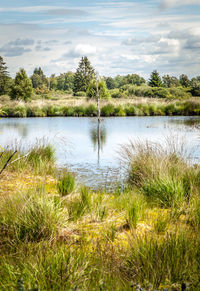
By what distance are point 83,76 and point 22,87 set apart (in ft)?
83.1

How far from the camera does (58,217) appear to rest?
3730mm

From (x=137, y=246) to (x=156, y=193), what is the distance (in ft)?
6.96

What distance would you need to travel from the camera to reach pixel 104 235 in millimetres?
3391

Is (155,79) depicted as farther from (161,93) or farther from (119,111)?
(119,111)

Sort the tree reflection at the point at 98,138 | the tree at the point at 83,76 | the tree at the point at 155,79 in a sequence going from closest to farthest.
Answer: the tree reflection at the point at 98,138 < the tree at the point at 155,79 < the tree at the point at 83,76

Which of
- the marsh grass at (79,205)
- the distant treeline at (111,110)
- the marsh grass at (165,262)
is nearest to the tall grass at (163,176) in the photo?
the marsh grass at (79,205)

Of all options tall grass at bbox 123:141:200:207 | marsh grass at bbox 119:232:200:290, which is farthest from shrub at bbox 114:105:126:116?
marsh grass at bbox 119:232:200:290

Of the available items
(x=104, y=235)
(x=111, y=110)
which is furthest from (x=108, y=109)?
(x=104, y=235)

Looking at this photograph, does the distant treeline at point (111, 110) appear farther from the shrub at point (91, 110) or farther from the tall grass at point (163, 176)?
the tall grass at point (163, 176)

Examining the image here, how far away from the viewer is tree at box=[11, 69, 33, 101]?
126 ft

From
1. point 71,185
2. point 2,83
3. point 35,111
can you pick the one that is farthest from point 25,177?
point 2,83

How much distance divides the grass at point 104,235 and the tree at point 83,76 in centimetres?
5611

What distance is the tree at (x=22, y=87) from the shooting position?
3847 cm

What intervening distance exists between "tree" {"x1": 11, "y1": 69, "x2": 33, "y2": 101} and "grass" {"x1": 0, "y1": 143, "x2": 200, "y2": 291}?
33460mm
